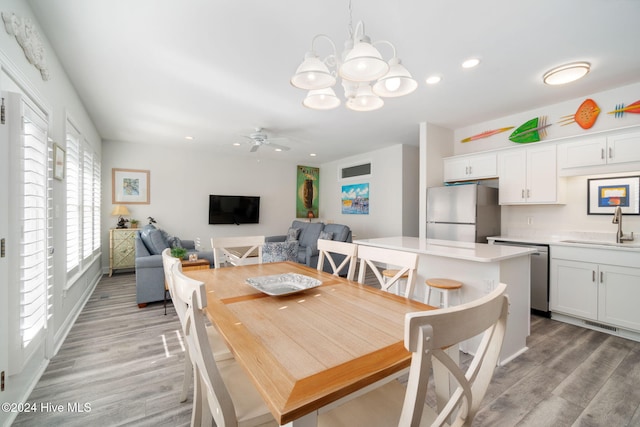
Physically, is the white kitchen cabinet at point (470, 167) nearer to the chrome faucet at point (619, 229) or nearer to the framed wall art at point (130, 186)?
the chrome faucet at point (619, 229)

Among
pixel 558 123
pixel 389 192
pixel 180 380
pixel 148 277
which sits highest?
pixel 558 123

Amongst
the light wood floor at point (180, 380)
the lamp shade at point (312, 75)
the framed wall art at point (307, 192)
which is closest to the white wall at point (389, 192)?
the framed wall art at point (307, 192)

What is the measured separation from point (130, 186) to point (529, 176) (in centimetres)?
700

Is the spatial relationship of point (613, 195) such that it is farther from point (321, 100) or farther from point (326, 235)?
point (326, 235)

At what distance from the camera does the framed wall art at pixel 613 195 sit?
298 cm

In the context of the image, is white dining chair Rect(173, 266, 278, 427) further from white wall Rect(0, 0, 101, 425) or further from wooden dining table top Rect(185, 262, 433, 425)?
white wall Rect(0, 0, 101, 425)

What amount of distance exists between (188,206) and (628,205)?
7.21 m

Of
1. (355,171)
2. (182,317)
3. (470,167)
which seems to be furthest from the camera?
(355,171)

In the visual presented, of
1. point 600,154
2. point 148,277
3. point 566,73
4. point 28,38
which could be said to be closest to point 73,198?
point 148,277

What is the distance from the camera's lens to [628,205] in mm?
3016

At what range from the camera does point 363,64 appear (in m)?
1.53

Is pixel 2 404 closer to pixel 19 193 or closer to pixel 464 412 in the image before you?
pixel 19 193

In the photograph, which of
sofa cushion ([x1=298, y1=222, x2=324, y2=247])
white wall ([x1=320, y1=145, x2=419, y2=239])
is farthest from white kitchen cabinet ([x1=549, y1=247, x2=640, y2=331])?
sofa cushion ([x1=298, y1=222, x2=324, y2=247])

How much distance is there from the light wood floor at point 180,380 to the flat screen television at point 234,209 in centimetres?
371
